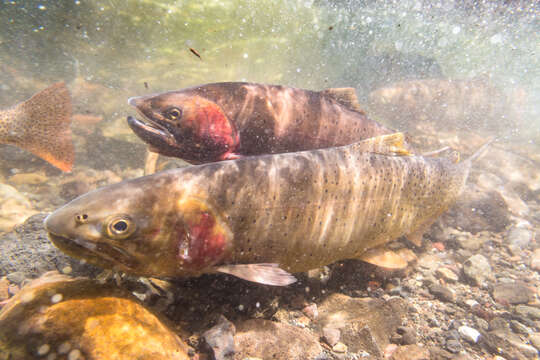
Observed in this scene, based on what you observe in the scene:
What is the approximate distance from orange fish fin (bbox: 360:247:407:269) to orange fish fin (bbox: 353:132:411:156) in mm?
1348

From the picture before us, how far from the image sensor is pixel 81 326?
1.61 m

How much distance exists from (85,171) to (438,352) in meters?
9.34

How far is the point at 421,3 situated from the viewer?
67.3 ft

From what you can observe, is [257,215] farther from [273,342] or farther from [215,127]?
[215,127]

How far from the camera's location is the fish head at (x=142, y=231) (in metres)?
1.78

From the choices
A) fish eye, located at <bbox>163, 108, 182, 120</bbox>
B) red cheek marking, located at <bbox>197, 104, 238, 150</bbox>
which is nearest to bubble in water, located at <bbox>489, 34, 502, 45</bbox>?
red cheek marking, located at <bbox>197, 104, 238, 150</bbox>

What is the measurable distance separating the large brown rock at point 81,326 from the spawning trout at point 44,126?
8.78ft

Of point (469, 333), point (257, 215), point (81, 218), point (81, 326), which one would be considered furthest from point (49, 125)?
point (469, 333)

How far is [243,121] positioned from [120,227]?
85.8 inches

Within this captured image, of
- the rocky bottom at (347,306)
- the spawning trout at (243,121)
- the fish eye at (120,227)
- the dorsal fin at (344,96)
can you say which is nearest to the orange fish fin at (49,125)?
the rocky bottom at (347,306)

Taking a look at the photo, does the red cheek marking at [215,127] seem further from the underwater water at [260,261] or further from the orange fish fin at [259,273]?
the orange fish fin at [259,273]

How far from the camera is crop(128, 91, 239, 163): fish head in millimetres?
3135

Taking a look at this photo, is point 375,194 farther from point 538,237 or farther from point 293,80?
point 293,80

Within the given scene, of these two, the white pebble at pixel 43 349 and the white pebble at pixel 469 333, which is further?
the white pebble at pixel 469 333
